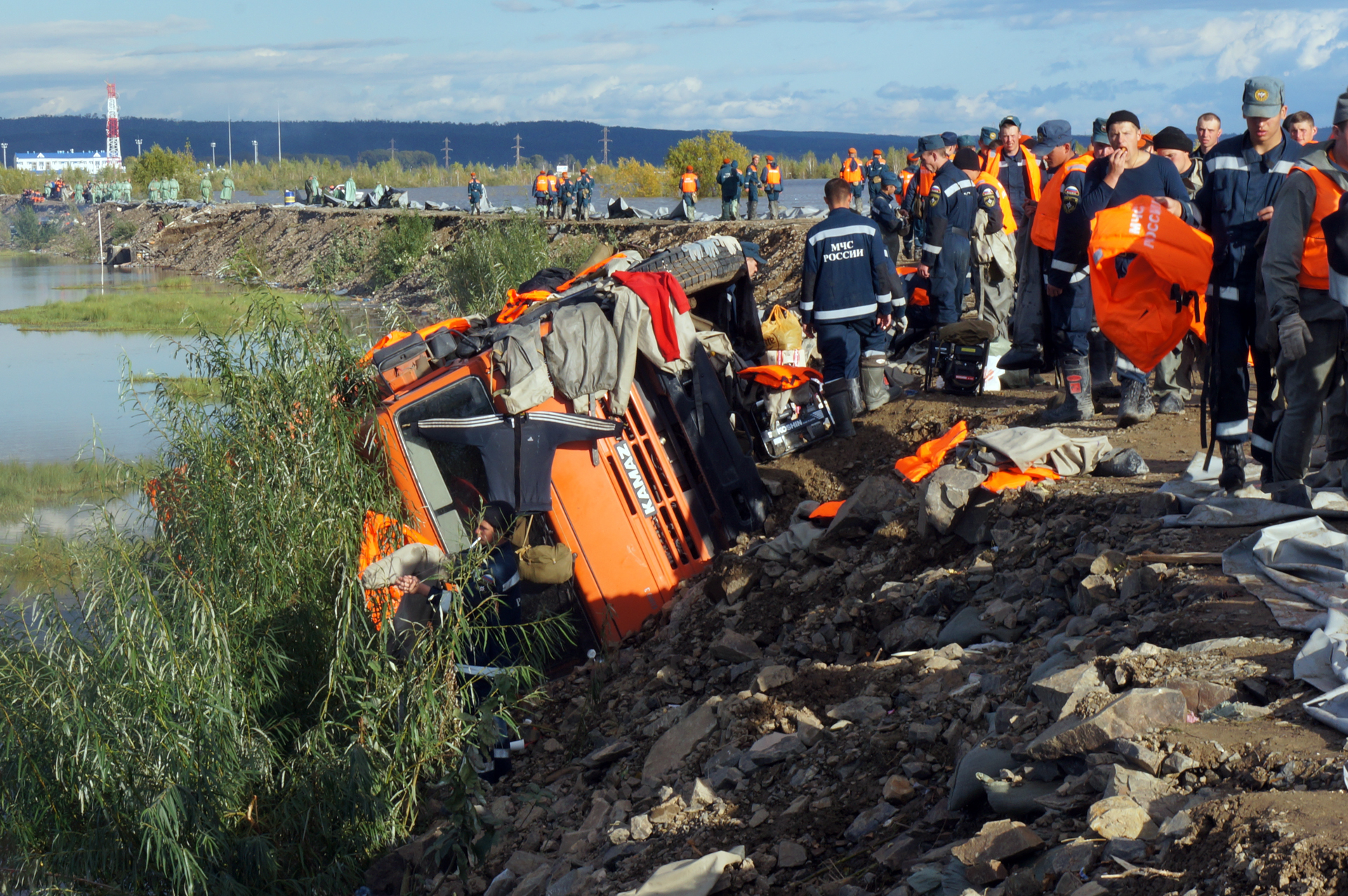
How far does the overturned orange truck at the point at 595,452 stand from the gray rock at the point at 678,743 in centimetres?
160

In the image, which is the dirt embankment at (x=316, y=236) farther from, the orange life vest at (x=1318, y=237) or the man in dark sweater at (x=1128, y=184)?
the orange life vest at (x=1318, y=237)

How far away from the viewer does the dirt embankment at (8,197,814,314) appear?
20.0 metres


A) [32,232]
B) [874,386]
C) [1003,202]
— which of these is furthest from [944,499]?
[32,232]

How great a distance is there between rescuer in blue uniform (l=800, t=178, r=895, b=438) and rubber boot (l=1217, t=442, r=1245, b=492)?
9.11ft

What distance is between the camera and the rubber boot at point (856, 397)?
7863 millimetres

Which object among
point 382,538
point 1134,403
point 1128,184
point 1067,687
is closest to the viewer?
point 1067,687

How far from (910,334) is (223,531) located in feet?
19.2

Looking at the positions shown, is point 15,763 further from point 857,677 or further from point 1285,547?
point 1285,547

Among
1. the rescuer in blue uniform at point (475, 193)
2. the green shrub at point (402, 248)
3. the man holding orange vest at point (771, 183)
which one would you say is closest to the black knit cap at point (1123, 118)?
the man holding orange vest at point (771, 183)

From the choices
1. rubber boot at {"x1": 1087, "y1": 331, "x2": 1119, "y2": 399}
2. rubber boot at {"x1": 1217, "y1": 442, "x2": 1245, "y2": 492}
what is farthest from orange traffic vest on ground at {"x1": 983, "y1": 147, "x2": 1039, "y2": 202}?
rubber boot at {"x1": 1217, "y1": 442, "x2": 1245, "y2": 492}

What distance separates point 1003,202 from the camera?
9.55 metres

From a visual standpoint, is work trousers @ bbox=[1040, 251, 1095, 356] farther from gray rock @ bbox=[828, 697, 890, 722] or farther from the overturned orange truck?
gray rock @ bbox=[828, 697, 890, 722]

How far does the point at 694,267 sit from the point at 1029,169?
4.01 metres

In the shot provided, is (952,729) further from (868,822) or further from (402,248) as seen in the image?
(402,248)
